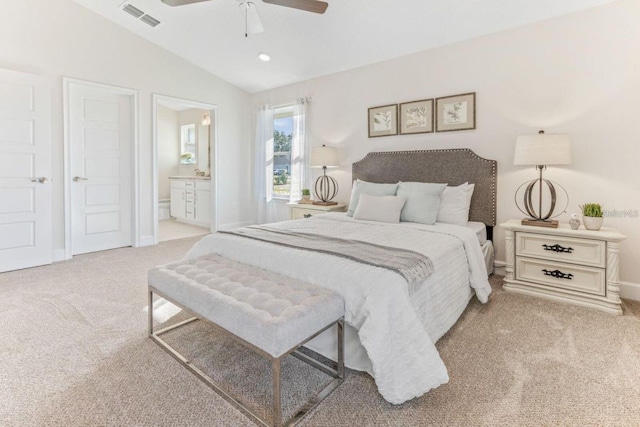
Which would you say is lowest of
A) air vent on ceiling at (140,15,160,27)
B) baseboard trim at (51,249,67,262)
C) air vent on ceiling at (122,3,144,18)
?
baseboard trim at (51,249,67,262)

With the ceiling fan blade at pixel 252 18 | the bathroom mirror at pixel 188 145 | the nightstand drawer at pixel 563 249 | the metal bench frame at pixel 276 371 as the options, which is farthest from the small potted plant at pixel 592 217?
→ the bathroom mirror at pixel 188 145

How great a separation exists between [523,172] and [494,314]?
156 cm

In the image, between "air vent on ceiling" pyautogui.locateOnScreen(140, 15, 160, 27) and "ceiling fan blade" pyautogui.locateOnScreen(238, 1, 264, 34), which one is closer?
"ceiling fan blade" pyautogui.locateOnScreen(238, 1, 264, 34)

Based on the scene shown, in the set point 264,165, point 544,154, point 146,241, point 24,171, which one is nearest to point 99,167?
point 24,171

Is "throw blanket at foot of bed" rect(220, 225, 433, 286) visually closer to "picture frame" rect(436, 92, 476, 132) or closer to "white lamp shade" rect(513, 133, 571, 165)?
"white lamp shade" rect(513, 133, 571, 165)

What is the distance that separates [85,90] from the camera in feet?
14.0

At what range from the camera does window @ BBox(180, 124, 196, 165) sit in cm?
773

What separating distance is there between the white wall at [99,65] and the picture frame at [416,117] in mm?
3170

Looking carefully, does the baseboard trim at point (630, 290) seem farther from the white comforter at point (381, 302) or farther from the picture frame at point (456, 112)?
the picture frame at point (456, 112)

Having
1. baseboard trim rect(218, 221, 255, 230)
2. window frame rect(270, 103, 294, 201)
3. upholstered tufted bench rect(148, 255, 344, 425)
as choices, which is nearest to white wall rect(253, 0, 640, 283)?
window frame rect(270, 103, 294, 201)

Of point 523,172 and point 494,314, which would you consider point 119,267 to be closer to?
point 494,314

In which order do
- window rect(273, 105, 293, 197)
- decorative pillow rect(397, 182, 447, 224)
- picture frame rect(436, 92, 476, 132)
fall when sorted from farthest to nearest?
window rect(273, 105, 293, 197)
picture frame rect(436, 92, 476, 132)
decorative pillow rect(397, 182, 447, 224)

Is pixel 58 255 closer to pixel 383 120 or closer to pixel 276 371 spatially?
pixel 276 371

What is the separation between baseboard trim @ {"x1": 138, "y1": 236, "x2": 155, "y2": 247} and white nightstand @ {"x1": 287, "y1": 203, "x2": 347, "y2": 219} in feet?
6.85
